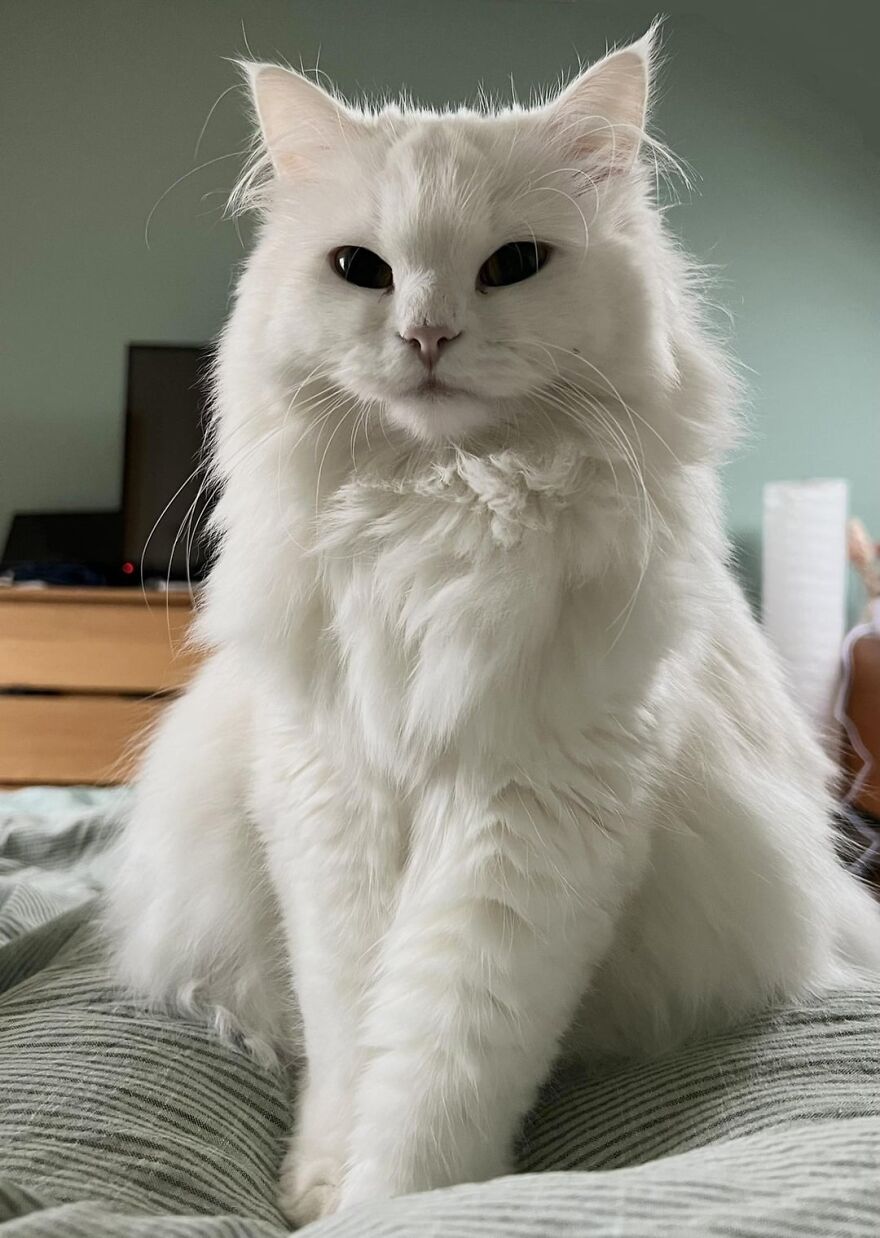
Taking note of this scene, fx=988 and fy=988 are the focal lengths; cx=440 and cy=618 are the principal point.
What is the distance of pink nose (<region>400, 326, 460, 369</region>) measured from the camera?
0.78m

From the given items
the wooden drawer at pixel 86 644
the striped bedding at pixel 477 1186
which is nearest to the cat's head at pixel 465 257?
the striped bedding at pixel 477 1186

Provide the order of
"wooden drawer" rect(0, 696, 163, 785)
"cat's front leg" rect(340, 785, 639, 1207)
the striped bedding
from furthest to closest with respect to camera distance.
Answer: "wooden drawer" rect(0, 696, 163, 785)
"cat's front leg" rect(340, 785, 639, 1207)
the striped bedding

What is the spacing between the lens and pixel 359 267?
87 centimetres

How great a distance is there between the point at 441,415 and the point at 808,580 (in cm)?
275

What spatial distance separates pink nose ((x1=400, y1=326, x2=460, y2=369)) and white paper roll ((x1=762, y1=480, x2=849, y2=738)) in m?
2.69

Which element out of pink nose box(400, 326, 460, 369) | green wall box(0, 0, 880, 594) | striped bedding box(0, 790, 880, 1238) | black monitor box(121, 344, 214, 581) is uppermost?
green wall box(0, 0, 880, 594)

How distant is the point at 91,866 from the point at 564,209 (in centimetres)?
116

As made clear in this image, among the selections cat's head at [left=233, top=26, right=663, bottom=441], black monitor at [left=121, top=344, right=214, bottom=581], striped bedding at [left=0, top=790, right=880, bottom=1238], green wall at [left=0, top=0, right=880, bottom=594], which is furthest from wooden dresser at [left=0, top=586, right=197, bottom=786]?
cat's head at [left=233, top=26, right=663, bottom=441]

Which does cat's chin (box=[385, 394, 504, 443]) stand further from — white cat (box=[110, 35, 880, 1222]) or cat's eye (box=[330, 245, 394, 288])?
cat's eye (box=[330, 245, 394, 288])

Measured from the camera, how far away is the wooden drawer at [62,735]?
2.84 m

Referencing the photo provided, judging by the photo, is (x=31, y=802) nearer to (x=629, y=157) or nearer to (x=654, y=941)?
(x=654, y=941)

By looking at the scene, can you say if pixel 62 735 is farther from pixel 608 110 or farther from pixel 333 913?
pixel 608 110

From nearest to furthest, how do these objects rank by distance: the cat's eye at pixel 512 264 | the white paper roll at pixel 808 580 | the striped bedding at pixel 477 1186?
1. the striped bedding at pixel 477 1186
2. the cat's eye at pixel 512 264
3. the white paper roll at pixel 808 580

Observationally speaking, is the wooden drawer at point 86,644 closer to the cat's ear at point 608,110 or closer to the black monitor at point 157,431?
the black monitor at point 157,431
